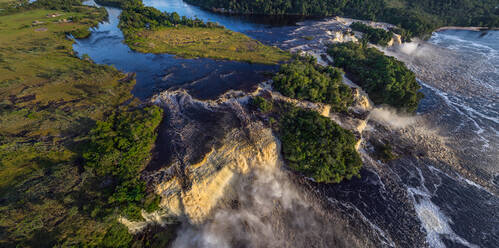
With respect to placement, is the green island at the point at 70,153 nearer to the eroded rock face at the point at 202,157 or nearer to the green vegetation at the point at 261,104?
the eroded rock face at the point at 202,157

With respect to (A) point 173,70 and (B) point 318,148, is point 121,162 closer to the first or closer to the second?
(B) point 318,148

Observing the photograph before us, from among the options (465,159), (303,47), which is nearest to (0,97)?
(303,47)

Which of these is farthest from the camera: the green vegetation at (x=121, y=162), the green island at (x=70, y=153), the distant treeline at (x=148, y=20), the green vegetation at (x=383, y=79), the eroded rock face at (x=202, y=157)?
the distant treeline at (x=148, y=20)

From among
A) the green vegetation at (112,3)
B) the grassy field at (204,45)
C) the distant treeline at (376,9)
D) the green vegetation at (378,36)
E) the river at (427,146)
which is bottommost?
the river at (427,146)

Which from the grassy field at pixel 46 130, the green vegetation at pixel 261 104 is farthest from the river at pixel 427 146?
the green vegetation at pixel 261 104

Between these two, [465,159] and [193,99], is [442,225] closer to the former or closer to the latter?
[465,159]

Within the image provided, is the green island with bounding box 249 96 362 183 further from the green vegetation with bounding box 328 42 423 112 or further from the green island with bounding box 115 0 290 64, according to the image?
the green island with bounding box 115 0 290 64

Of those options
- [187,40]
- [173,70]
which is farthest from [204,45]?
[173,70]
